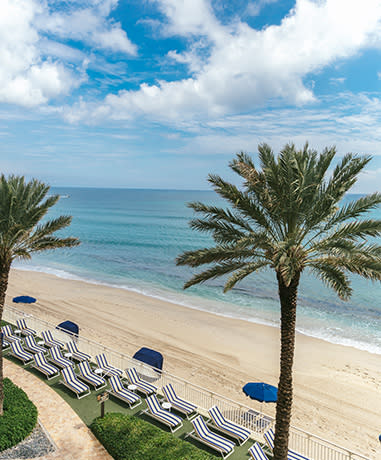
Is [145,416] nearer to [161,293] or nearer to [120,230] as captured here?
[161,293]

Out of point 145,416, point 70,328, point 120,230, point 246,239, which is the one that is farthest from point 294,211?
point 120,230

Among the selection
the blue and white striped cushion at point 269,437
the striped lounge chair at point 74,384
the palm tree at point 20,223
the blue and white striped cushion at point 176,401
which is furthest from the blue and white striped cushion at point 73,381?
the blue and white striped cushion at point 269,437

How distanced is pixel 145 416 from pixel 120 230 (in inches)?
2602

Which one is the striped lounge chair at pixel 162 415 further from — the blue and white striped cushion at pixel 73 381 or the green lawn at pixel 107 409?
the blue and white striped cushion at pixel 73 381

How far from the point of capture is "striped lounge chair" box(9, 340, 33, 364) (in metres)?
15.0

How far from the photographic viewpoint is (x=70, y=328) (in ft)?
58.2

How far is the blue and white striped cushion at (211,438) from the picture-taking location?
9.95 meters

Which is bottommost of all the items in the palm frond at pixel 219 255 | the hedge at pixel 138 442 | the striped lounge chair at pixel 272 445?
the striped lounge chair at pixel 272 445

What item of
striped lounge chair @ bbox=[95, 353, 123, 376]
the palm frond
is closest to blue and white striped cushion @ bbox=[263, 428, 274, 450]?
the palm frond

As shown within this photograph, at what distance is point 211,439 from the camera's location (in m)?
10.1

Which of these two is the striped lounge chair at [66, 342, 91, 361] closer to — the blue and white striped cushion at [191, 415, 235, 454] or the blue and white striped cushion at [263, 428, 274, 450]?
the blue and white striped cushion at [191, 415, 235, 454]

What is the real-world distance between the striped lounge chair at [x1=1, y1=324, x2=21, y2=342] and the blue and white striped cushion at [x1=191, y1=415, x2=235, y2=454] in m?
9.89

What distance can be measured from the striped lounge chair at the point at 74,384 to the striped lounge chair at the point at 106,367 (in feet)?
4.21

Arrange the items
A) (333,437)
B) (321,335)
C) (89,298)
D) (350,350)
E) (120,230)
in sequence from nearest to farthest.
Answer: (333,437), (350,350), (321,335), (89,298), (120,230)
